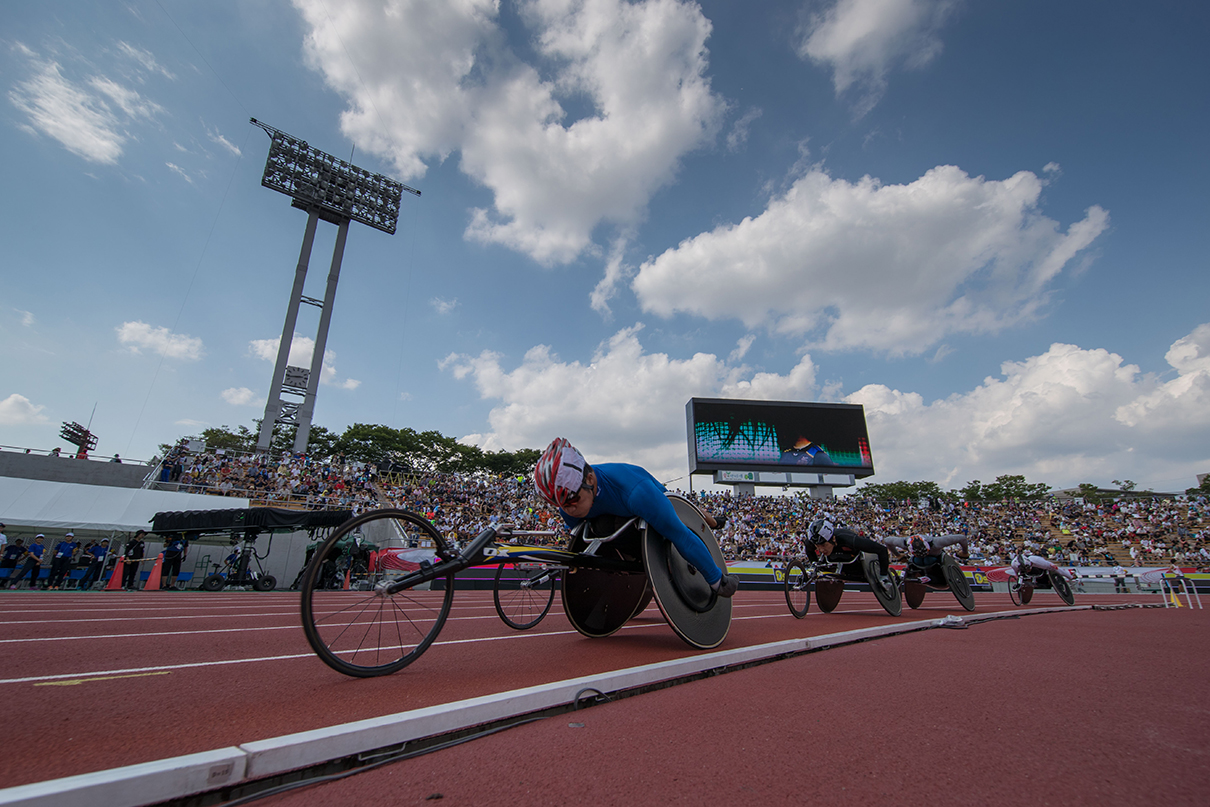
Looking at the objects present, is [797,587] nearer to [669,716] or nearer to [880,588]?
[880,588]

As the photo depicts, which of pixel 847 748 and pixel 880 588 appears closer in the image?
pixel 847 748

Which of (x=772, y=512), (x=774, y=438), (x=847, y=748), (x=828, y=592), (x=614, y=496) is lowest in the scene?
(x=847, y=748)

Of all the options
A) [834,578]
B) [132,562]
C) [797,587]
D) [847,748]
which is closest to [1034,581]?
[834,578]

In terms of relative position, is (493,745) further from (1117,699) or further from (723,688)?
(1117,699)

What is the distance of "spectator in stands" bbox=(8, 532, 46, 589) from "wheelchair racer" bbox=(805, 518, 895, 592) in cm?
1952

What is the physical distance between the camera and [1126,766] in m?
1.89

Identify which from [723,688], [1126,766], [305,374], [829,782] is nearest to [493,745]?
[829,782]

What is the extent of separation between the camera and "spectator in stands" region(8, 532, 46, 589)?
541 inches

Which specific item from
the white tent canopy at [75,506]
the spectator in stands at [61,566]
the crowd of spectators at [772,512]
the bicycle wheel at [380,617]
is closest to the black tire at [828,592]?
the bicycle wheel at [380,617]

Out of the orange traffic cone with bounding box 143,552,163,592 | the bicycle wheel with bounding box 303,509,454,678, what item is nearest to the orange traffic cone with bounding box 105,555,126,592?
the orange traffic cone with bounding box 143,552,163,592

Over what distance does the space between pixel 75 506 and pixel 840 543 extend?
19324 millimetres

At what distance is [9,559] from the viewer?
46.3ft

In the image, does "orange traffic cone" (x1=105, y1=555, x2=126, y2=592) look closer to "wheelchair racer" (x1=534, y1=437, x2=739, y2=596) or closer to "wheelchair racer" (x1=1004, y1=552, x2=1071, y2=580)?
"wheelchair racer" (x1=534, y1=437, x2=739, y2=596)

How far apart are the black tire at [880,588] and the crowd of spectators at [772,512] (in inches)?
546
